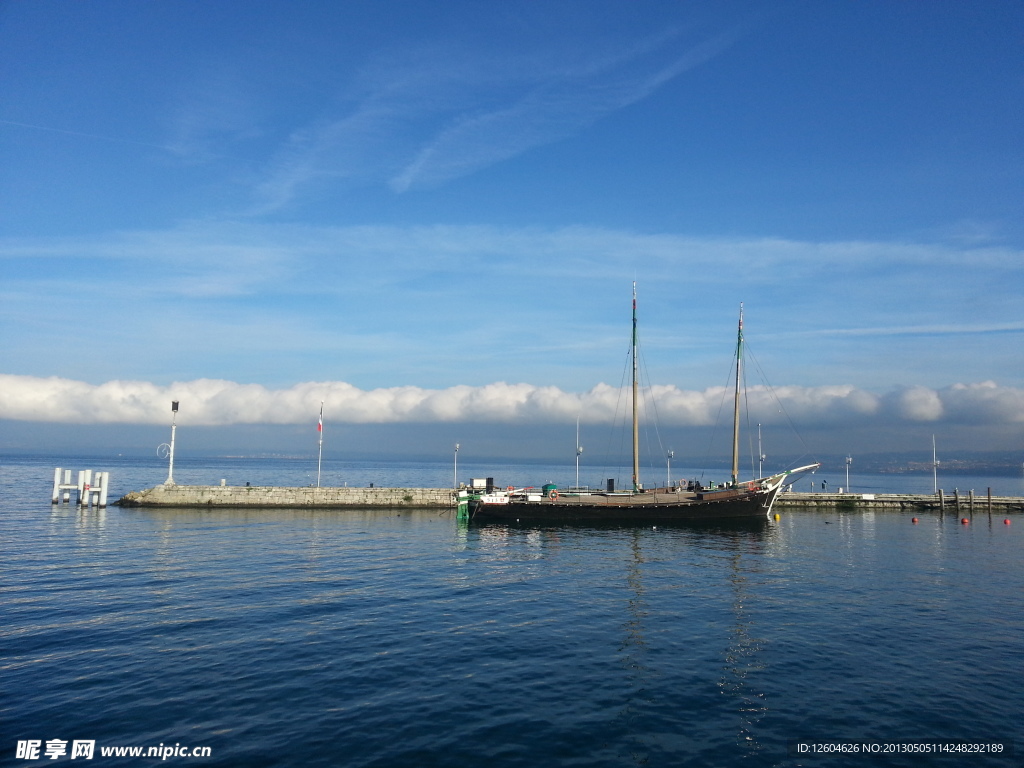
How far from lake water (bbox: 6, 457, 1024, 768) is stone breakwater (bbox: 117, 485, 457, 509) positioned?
1037 inches

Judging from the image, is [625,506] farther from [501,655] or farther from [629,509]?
[501,655]

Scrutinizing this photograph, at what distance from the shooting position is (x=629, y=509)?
6294 centimetres

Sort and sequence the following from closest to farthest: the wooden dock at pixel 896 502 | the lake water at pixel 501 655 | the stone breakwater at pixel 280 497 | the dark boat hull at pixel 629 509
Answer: the lake water at pixel 501 655
the dark boat hull at pixel 629 509
the stone breakwater at pixel 280 497
the wooden dock at pixel 896 502

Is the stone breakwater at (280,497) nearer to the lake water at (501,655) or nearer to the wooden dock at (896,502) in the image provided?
the lake water at (501,655)

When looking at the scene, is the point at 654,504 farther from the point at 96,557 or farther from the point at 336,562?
the point at 96,557

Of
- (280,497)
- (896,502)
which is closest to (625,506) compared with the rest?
(280,497)

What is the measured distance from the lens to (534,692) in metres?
18.4

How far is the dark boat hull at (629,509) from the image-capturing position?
63.0 metres

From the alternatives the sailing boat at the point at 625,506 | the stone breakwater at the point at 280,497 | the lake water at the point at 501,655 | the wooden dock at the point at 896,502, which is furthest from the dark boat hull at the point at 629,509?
the wooden dock at the point at 896,502

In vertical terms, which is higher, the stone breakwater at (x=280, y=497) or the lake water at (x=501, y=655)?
the stone breakwater at (x=280, y=497)

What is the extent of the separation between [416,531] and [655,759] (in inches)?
1759

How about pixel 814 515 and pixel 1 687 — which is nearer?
pixel 1 687

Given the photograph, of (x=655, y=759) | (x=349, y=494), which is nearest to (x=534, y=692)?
(x=655, y=759)

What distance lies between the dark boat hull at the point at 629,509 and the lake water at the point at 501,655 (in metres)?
18.8
